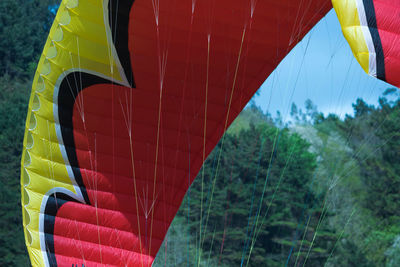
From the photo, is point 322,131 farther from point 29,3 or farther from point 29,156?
point 29,156

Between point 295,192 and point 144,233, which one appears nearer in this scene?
point 144,233

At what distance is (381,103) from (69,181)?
23.4 m

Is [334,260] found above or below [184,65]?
below

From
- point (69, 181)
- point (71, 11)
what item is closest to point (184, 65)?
point (71, 11)

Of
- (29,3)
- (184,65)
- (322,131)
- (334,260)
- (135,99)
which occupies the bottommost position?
(334,260)

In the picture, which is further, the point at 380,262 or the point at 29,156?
the point at 380,262

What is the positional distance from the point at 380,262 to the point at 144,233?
1828 cm

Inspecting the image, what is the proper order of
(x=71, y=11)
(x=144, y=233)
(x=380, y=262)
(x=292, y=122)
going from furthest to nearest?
(x=292, y=122) < (x=380, y=262) < (x=144, y=233) < (x=71, y=11)

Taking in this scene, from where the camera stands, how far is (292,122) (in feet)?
126

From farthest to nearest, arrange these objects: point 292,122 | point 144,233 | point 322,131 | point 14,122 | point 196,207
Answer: point 292,122 < point 322,131 < point 196,207 < point 14,122 < point 144,233

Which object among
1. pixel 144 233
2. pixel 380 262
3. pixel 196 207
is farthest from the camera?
pixel 196 207

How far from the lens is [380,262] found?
23047 mm

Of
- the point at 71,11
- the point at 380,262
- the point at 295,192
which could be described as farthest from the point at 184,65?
the point at 295,192

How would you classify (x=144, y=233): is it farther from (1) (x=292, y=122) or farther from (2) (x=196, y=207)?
(1) (x=292, y=122)
